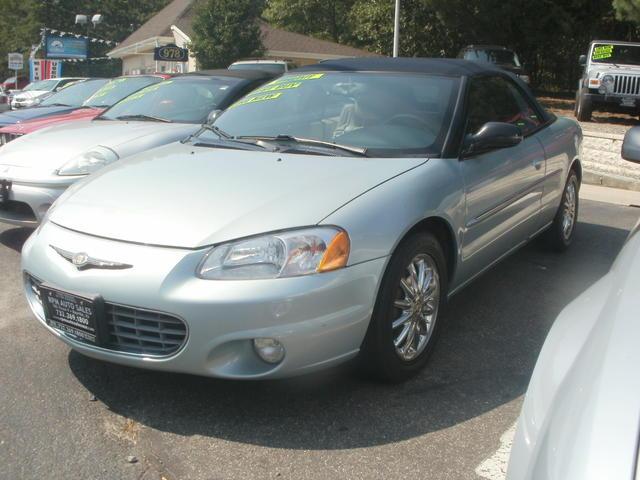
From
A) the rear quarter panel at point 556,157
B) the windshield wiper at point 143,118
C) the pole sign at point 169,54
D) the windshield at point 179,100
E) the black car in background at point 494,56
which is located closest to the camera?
the rear quarter panel at point 556,157

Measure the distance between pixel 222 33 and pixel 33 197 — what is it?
2149 cm

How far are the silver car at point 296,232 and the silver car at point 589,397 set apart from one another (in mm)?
1005

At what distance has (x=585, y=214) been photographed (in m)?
6.99

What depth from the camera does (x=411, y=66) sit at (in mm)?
4102

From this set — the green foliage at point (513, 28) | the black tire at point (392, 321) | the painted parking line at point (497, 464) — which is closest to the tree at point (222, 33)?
the green foliage at point (513, 28)

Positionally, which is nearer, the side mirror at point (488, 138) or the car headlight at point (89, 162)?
the side mirror at point (488, 138)

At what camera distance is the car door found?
361 centimetres

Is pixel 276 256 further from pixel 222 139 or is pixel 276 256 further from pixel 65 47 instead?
pixel 65 47

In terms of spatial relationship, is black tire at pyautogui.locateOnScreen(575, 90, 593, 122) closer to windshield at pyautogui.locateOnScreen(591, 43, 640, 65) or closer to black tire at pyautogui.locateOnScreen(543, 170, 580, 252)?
windshield at pyautogui.locateOnScreen(591, 43, 640, 65)

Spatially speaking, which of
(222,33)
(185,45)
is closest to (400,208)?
(222,33)

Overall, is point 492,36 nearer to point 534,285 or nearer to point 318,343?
point 534,285

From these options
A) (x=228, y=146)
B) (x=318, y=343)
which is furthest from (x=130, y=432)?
(x=228, y=146)

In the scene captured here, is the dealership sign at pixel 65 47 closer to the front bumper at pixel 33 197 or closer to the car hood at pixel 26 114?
the car hood at pixel 26 114

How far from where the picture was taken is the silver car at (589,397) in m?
1.19
